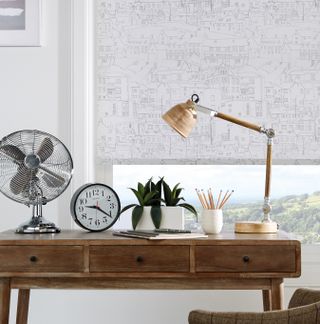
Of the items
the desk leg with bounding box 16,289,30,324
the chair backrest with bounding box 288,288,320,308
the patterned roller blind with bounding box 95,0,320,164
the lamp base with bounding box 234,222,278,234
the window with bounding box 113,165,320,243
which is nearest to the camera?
the chair backrest with bounding box 288,288,320,308

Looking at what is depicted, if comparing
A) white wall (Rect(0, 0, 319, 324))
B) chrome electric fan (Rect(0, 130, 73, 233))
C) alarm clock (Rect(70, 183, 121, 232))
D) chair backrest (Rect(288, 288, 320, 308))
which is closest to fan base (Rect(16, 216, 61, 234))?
chrome electric fan (Rect(0, 130, 73, 233))

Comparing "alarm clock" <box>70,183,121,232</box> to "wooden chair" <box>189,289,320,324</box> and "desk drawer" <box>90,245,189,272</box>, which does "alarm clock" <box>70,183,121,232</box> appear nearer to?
"desk drawer" <box>90,245,189,272</box>

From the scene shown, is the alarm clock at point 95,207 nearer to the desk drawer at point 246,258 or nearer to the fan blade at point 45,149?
the fan blade at point 45,149

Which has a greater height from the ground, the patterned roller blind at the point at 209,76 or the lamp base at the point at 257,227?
the patterned roller blind at the point at 209,76

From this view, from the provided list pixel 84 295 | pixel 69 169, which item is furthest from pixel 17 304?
pixel 69 169

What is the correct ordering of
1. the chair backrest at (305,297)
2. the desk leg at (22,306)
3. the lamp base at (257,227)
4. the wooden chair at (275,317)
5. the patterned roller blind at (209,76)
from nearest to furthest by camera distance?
1. the wooden chair at (275,317)
2. the chair backrest at (305,297)
3. the lamp base at (257,227)
4. the desk leg at (22,306)
5. the patterned roller blind at (209,76)

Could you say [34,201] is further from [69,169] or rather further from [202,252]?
[202,252]

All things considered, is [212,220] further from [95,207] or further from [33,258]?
[33,258]

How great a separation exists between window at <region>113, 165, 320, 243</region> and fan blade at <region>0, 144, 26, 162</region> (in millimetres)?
672

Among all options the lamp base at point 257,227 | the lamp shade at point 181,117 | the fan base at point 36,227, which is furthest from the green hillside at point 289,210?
the fan base at point 36,227

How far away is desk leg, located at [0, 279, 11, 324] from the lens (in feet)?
9.50

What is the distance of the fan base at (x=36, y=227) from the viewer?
3.11 meters

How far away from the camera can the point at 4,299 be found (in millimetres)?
2895

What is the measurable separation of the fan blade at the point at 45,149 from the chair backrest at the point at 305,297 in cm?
116
